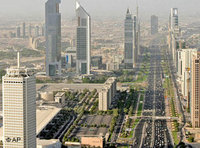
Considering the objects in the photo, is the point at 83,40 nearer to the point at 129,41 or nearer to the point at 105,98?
the point at 129,41

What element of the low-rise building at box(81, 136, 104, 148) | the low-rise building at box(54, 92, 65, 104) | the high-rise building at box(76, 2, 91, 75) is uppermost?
the high-rise building at box(76, 2, 91, 75)

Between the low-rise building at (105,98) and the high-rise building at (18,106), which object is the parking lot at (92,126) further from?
the high-rise building at (18,106)

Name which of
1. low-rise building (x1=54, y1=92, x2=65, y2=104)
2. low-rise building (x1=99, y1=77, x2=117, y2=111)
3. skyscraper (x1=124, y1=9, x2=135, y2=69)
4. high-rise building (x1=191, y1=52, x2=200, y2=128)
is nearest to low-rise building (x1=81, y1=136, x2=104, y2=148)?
high-rise building (x1=191, y1=52, x2=200, y2=128)

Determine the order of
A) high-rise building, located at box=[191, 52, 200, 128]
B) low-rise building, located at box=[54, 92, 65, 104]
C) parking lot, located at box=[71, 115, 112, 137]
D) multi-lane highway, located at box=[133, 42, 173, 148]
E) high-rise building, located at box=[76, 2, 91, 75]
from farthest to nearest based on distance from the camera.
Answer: high-rise building, located at box=[76, 2, 91, 75]
low-rise building, located at box=[54, 92, 65, 104]
high-rise building, located at box=[191, 52, 200, 128]
parking lot, located at box=[71, 115, 112, 137]
multi-lane highway, located at box=[133, 42, 173, 148]

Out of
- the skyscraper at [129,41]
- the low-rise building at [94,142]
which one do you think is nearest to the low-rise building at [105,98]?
the low-rise building at [94,142]

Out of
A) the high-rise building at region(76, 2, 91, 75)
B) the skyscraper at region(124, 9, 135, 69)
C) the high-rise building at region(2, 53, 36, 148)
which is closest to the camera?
the high-rise building at region(2, 53, 36, 148)

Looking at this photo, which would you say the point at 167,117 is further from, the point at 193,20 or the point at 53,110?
the point at 193,20

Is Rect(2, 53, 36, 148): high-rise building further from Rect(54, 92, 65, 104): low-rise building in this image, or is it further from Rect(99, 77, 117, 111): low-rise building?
Rect(54, 92, 65, 104): low-rise building
